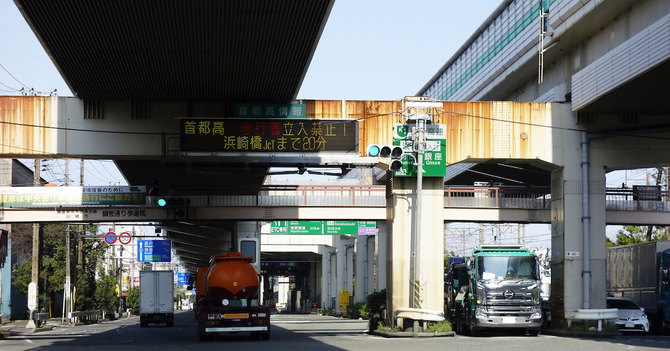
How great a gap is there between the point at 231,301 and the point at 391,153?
7440mm

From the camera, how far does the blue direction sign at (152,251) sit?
6119 cm

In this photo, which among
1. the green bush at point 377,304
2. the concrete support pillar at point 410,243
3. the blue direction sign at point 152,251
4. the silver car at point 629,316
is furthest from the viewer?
the blue direction sign at point 152,251

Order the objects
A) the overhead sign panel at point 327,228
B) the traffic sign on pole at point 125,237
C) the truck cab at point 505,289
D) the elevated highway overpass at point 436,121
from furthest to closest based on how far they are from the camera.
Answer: the overhead sign panel at point 327,228, the traffic sign on pole at point 125,237, the truck cab at point 505,289, the elevated highway overpass at point 436,121

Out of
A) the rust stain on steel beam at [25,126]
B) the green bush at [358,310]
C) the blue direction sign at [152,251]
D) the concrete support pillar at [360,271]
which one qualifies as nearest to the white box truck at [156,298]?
the green bush at [358,310]

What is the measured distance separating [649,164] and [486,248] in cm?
726

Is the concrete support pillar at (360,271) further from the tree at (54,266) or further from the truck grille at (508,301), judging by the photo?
the truck grille at (508,301)

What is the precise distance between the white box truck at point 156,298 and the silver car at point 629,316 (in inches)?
1011

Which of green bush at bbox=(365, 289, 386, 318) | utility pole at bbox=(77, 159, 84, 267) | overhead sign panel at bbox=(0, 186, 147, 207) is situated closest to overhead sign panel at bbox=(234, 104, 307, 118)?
green bush at bbox=(365, 289, 386, 318)

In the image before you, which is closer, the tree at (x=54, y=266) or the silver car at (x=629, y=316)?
the silver car at (x=629, y=316)

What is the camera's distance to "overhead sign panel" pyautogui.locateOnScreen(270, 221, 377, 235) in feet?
156

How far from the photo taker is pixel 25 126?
25125 millimetres

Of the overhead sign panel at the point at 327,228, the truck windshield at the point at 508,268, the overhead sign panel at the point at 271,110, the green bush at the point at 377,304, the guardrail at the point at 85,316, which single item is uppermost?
the overhead sign panel at the point at 271,110

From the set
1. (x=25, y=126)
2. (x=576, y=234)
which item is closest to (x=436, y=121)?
(x=576, y=234)

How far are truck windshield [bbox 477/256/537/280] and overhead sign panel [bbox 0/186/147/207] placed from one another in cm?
1642
